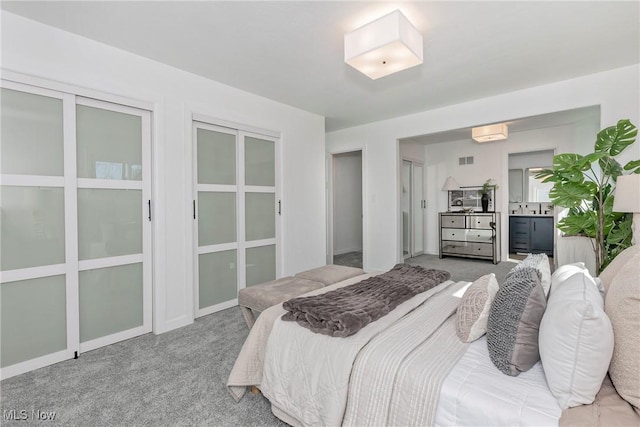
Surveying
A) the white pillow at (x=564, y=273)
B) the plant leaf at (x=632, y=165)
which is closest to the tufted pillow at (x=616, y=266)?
the white pillow at (x=564, y=273)

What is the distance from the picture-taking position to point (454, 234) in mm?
6129

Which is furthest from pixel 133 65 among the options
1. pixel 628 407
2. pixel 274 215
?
pixel 628 407

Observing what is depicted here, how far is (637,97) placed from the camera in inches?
116

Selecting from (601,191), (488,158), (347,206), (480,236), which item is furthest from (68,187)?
(488,158)

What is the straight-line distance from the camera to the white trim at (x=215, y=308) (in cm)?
320

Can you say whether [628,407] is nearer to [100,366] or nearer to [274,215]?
[100,366]

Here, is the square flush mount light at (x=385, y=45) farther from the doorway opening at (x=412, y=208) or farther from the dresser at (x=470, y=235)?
the dresser at (x=470, y=235)

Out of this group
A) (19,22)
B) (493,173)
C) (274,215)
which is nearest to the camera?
(19,22)

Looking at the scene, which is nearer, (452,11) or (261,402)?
(261,402)

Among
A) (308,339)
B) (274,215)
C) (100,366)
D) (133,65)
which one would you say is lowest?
(100,366)

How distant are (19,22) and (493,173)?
6682mm

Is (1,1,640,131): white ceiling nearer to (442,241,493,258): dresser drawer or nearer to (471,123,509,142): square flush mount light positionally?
(471,123,509,142): square flush mount light

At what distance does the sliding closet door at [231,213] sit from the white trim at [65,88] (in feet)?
1.96

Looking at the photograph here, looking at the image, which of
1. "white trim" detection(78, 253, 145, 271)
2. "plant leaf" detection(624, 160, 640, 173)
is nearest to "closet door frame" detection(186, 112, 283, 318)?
"white trim" detection(78, 253, 145, 271)
